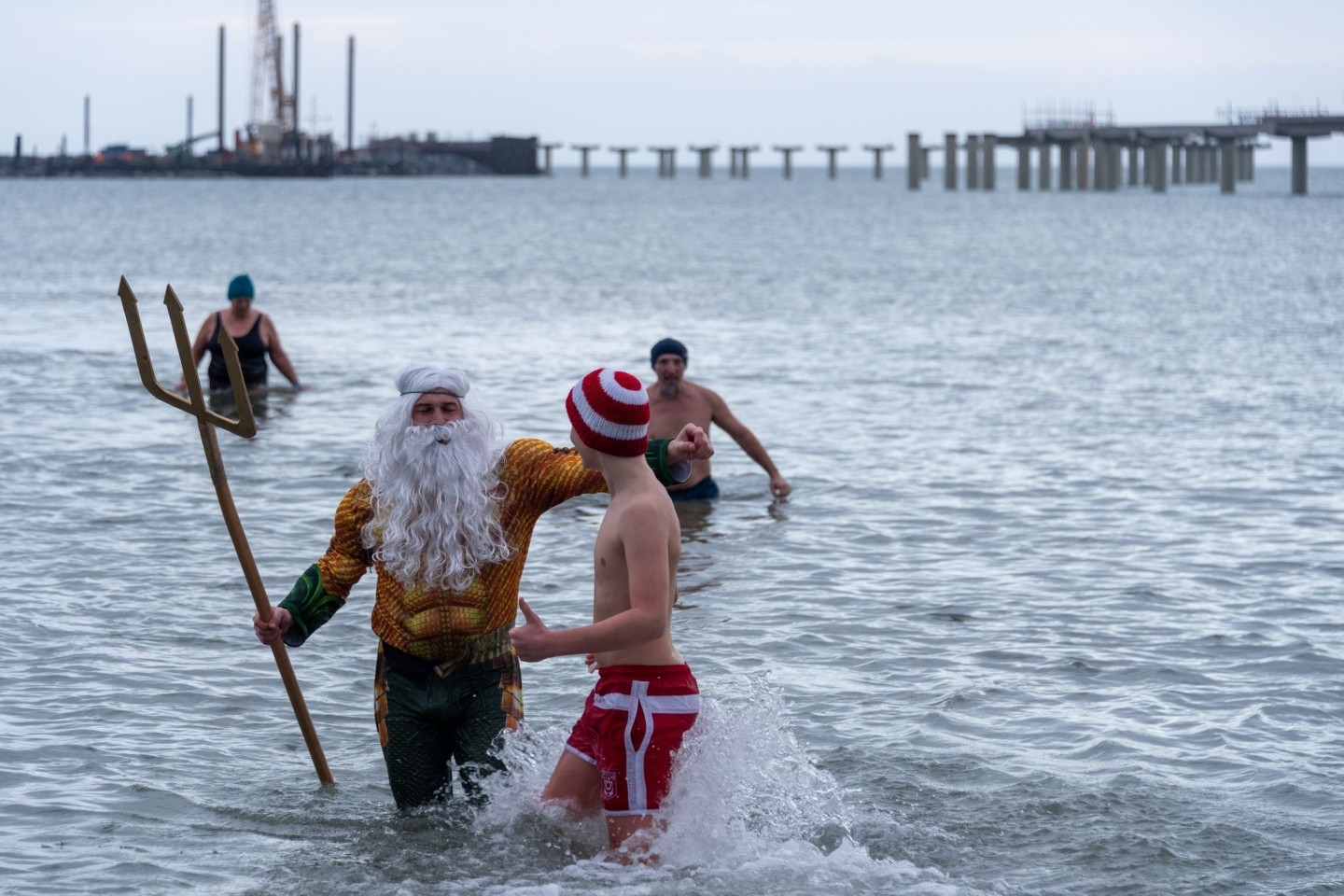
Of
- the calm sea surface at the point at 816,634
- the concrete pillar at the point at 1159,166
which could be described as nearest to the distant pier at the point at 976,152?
Answer: the concrete pillar at the point at 1159,166

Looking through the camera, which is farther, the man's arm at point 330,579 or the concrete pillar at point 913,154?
the concrete pillar at point 913,154

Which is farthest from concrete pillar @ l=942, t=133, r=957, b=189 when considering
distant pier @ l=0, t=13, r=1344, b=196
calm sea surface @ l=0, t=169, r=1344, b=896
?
calm sea surface @ l=0, t=169, r=1344, b=896

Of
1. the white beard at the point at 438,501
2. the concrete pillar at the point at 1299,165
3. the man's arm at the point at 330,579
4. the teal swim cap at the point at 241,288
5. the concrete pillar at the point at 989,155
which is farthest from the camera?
the concrete pillar at the point at 989,155

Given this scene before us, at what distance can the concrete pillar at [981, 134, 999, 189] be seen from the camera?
142000mm

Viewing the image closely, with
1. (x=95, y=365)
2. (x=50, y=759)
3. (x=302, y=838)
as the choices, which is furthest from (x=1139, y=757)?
(x=95, y=365)

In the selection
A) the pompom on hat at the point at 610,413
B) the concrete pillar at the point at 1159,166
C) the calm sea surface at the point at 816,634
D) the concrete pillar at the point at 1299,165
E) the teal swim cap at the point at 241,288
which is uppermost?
the concrete pillar at the point at 1159,166

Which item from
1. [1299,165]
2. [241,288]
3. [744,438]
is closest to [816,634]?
[744,438]

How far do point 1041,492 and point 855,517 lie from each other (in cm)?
184

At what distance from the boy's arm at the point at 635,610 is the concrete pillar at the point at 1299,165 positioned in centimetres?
11403

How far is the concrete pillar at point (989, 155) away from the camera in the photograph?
466ft

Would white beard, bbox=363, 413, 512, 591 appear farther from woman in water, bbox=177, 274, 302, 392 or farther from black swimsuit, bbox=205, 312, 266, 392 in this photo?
black swimsuit, bbox=205, 312, 266, 392

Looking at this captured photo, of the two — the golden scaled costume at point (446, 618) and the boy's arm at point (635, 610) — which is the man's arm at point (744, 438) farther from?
the boy's arm at point (635, 610)

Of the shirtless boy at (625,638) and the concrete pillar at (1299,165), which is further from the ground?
the concrete pillar at (1299,165)

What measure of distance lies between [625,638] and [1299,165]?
124 metres
